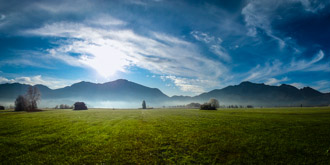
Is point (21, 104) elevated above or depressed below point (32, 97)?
below

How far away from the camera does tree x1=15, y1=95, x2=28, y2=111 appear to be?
8362 centimetres

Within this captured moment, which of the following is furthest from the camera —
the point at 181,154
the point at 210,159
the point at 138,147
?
the point at 138,147

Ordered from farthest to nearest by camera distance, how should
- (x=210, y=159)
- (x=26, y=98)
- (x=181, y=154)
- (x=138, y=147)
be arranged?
(x=26, y=98) → (x=138, y=147) → (x=181, y=154) → (x=210, y=159)

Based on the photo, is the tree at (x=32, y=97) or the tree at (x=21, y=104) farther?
the tree at (x=32, y=97)

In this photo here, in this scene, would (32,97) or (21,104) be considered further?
(32,97)

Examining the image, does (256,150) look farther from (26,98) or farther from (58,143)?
(26,98)

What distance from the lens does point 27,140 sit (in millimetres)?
14438

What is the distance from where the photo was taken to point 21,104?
84812 mm

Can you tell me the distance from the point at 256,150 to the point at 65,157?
17207 mm

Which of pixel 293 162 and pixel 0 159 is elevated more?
pixel 0 159

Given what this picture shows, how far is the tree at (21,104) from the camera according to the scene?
3292 inches

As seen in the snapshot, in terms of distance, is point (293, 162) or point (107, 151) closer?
point (293, 162)

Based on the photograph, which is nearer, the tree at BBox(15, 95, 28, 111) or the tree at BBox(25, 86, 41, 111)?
the tree at BBox(15, 95, 28, 111)

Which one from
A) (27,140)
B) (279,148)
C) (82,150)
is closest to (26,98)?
(27,140)
